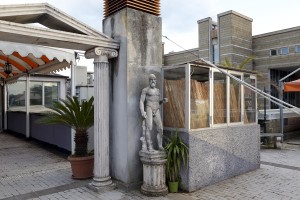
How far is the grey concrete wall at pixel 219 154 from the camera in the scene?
18.6 feet

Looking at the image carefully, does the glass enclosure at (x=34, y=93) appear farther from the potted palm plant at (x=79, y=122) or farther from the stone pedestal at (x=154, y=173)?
the stone pedestal at (x=154, y=173)

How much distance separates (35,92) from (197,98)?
1323 centimetres

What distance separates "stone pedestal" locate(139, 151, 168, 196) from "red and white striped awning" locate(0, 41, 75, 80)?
459 cm

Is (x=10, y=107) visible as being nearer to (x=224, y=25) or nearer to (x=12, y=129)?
(x=12, y=129)

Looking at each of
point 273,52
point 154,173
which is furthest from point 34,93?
point 273,52

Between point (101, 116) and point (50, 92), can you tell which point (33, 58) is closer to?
point (101, 116)

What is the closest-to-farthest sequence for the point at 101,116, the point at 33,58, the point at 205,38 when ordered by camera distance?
the point at 101,116 → the point at 33,58 → the point at 205,38

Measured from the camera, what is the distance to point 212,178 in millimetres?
6160

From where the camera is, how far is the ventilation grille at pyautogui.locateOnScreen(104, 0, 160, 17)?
568cm

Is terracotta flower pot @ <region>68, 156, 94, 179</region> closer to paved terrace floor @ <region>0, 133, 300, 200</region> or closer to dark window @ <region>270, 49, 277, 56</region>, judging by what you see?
paved terrace floor @ <region>0, 133, 300, 200</region>

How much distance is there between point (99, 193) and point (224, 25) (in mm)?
22763

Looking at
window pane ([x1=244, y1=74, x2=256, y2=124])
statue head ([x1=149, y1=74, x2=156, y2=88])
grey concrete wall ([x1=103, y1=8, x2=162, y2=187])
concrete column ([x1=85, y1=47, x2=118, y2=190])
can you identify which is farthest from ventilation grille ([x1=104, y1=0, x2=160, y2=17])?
window pane ([x1=244, y1=74, x2=256, y2=124])

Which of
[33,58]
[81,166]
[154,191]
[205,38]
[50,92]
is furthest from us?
[205,38]

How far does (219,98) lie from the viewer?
6.64 meters
